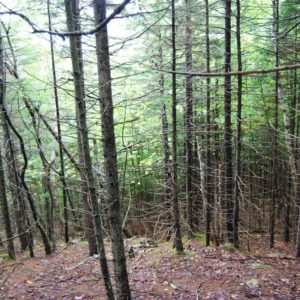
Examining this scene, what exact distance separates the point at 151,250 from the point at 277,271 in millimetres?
4291

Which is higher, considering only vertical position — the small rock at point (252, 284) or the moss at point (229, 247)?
the small rock at point (252, 284)

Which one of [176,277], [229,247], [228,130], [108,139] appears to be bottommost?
[229,247]

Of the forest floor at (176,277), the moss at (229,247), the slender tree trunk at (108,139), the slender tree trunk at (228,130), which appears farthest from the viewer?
the moss at (229,247)

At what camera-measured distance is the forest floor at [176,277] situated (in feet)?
21.2

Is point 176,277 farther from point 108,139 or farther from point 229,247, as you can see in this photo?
point 108,139

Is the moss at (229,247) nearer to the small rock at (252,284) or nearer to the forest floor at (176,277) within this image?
the forest floor at (176,277)

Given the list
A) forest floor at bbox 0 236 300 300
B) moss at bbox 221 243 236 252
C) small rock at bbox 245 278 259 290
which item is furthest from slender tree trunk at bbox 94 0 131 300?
moss at bbox 221 243 236 252

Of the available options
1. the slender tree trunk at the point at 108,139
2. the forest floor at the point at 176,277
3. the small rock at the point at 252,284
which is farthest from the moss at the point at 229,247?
the slender tree trunk at the point at 108,139

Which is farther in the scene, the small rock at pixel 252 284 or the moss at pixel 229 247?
the moss at pixel 229 247

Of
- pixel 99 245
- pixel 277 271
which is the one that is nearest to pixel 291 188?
pixel 277 271

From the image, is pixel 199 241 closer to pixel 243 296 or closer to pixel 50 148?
pixel 243 296

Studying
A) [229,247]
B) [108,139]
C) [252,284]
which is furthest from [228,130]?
[108,139]

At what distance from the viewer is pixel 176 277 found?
7.42 meters

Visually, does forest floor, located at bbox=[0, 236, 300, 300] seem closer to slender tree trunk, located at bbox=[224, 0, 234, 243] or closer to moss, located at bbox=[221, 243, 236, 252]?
moss, located at bbox=[221, 243, 236, 252]
